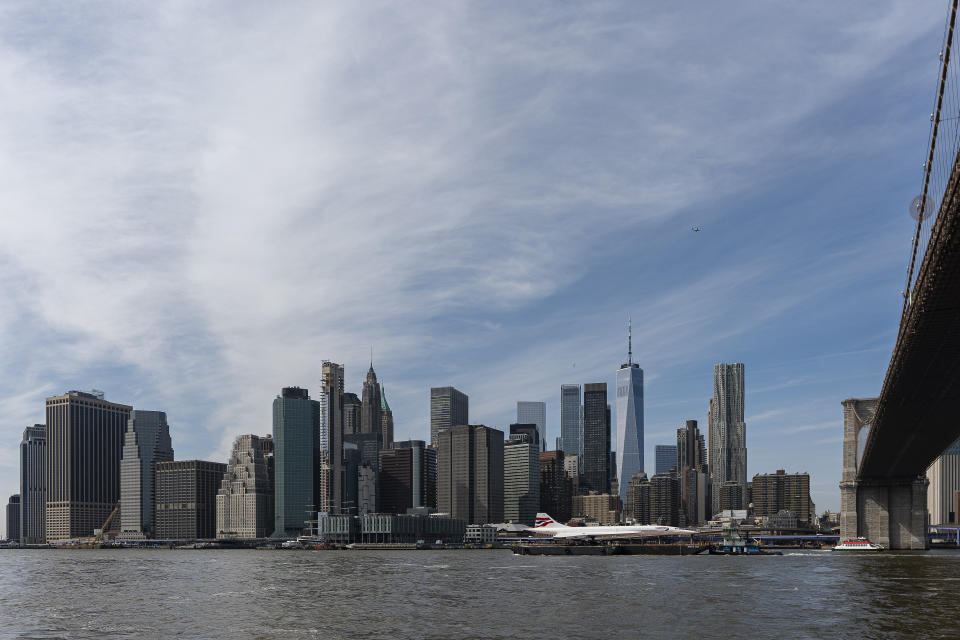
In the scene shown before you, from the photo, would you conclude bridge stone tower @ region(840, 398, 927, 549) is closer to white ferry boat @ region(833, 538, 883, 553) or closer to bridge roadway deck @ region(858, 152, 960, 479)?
white ferry boat @ region(833, 538, 883, 553)

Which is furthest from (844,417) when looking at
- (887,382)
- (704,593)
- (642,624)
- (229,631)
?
(229,631)

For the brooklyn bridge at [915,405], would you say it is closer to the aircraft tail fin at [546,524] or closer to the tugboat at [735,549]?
the tugboat at [735,549]

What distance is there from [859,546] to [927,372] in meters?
73.0

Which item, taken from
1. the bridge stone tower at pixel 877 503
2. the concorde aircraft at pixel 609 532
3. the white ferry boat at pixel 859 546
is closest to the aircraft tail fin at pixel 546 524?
the concorde aircraft at pixel 609 532

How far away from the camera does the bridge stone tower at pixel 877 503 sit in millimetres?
132375

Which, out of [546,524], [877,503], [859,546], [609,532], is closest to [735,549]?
[609,532]

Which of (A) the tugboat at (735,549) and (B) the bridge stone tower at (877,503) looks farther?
(A) the tugboat at (735,549)

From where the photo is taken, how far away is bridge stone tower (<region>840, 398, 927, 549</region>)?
132 m

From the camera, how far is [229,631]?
44531 millimetres

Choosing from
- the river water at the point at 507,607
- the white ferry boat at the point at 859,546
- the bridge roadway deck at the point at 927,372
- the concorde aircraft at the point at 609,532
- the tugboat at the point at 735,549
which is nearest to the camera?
the bridge roadway deck at the point at 927,372

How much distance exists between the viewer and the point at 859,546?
133 metres

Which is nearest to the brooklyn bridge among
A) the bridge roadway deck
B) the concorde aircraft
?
the bridge roadway deck

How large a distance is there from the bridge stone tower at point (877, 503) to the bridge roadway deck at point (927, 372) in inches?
245

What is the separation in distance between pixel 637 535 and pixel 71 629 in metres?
132
